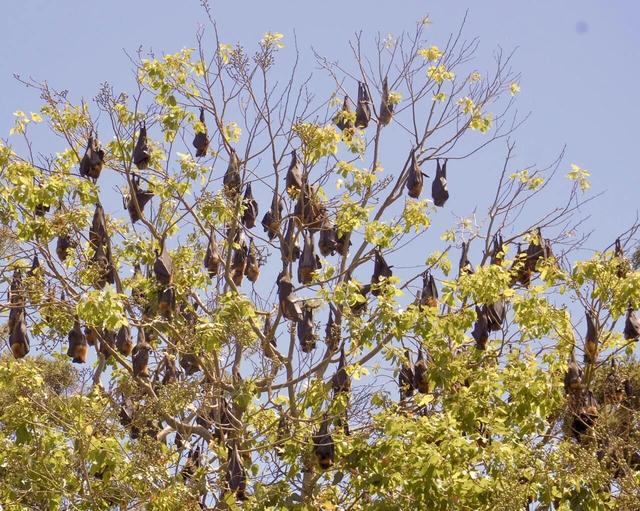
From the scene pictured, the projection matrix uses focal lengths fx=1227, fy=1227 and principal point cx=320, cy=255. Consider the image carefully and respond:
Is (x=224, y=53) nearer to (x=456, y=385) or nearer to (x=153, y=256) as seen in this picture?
(x=153, y=256)

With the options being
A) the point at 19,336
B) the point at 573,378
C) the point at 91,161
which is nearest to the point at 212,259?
the point at 91,161

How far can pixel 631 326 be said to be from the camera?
13.1 metres

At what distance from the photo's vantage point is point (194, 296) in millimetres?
13820

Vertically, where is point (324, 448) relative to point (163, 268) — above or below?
below

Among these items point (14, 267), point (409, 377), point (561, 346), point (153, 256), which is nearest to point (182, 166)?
point (153, 256)

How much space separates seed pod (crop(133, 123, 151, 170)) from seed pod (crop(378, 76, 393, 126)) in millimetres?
3102

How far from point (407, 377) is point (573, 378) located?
1.75m

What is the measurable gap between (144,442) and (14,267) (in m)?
3.09

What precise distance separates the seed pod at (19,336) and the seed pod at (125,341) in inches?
39.2

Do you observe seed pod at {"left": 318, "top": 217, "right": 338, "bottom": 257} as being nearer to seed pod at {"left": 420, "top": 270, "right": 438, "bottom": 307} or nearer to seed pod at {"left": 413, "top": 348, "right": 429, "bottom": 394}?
seed pod at {"left": 420, "top": 270, "right": 438, "bottom": 307}

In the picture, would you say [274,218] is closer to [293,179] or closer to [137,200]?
[293,179]

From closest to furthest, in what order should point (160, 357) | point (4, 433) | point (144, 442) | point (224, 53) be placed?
point (144, 442)
point (4, 433)
point (160, 357)
point (224, 53)

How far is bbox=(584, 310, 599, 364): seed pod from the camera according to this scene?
12.1 metres

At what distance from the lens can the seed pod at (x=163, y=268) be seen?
13.2m
